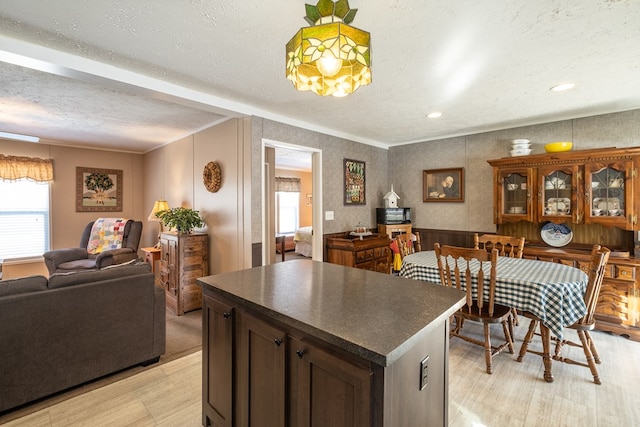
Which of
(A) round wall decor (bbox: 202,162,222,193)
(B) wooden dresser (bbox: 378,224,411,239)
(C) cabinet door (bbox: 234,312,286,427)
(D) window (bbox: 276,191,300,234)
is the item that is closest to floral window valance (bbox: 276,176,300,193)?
(D) window (bbox: 276,191,300,234)

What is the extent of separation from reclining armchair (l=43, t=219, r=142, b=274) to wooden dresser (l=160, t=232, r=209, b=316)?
97cm

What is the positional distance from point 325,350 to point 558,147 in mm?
3877

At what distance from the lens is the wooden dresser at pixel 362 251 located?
3.92 m

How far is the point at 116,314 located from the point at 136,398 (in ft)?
2.11

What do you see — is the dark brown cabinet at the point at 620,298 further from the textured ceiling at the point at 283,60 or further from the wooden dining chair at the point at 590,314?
the textured ceiling at the point at 283,60

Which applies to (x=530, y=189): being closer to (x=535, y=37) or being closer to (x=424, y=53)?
(x=535, y=37)

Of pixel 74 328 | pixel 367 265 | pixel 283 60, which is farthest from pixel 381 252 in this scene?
pixel 74 328

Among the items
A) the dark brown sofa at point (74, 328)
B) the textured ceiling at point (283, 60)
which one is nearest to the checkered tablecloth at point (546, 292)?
the textured ceiling at point (283, 60)

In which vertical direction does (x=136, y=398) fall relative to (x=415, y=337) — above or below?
below

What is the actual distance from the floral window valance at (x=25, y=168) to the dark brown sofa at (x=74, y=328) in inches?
161

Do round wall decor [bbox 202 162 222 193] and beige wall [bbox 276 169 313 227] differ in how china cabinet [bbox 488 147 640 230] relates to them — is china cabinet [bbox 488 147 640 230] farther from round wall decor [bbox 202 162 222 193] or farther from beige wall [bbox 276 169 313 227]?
beige wall [bbox 276 169 313 227]

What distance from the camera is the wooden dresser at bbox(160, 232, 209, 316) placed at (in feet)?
11.8

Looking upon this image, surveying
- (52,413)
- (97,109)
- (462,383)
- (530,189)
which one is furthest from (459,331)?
(97,109)

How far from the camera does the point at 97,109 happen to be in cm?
337
